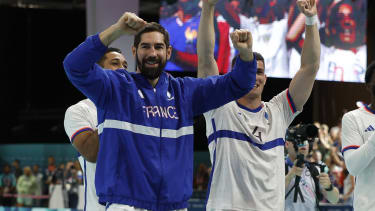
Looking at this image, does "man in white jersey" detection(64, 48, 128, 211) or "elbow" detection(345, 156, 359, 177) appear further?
"elbow" detection(345, 156, 359, 177)

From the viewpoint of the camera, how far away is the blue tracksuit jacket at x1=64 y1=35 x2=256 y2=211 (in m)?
2.88

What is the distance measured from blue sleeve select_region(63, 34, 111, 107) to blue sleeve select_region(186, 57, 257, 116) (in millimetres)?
527

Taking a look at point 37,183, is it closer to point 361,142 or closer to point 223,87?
point 361,142

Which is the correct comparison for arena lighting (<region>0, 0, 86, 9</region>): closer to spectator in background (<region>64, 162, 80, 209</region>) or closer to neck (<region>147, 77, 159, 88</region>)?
spectator in background (<region>64, 162, 80, 209</region>)

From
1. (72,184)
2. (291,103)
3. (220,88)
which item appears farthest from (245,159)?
(72,184)

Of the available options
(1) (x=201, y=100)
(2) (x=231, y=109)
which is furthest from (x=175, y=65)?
(1) (x=201, y=100)

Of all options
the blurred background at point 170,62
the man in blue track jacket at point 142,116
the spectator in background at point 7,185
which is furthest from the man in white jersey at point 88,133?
the spectator in background at point 7,185

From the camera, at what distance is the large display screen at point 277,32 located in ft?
33.7

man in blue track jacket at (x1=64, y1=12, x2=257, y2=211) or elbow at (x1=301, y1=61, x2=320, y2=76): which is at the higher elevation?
elbow at (x1=301, y1=61, x2=320, y2=76)

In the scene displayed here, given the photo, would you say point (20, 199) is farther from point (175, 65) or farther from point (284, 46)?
point (284, 46)

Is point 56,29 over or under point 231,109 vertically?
over

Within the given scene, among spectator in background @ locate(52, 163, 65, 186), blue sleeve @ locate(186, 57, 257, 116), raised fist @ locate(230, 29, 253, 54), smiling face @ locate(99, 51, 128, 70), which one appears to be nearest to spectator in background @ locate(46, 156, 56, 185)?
spectator in background @ locate(52, 163, 65, 186)

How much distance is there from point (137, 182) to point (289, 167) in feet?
7.75

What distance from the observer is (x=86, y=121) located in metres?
3.78
